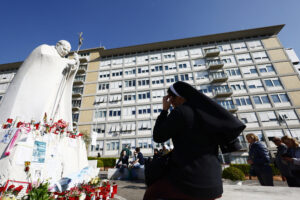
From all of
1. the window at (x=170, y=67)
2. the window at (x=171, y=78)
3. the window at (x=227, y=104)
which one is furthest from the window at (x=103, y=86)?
the window at (x=227, y=104)

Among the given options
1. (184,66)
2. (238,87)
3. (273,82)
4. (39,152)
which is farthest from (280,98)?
(39,152)

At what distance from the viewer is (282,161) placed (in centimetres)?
369

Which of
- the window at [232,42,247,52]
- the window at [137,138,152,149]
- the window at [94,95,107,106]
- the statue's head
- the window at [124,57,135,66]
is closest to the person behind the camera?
the statue's head

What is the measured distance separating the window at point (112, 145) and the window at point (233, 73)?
23.5 m

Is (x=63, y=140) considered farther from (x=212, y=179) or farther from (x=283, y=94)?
(x=283, y=94)

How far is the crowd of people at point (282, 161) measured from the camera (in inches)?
135

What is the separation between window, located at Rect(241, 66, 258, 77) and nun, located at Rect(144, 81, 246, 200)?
2982 centimetres

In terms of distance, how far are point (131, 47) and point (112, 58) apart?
16.5ft

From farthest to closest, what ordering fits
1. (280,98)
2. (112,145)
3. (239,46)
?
(239,46), (112,145), (280,98)

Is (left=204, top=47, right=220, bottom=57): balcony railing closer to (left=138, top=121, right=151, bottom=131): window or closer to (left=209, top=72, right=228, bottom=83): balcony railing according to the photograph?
(left=209, top=72, right=228, bottom=83): balcony railing

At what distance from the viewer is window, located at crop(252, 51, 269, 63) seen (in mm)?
26194

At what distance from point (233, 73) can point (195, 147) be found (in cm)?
2990

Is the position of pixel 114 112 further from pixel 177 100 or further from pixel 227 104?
pixel 177 100

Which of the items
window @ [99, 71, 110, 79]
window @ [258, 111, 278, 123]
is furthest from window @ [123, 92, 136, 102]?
window @ [258, 111, 278, 123]
